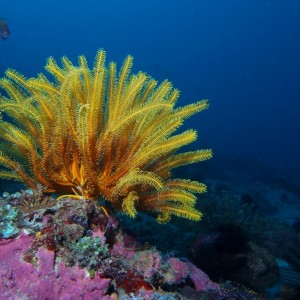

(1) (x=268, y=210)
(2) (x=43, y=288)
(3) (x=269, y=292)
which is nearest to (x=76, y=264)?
(2) (x=43, y=288)

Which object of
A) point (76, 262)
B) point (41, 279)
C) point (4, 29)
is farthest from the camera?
point (4, 29)

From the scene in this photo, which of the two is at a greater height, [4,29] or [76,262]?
[4,29]

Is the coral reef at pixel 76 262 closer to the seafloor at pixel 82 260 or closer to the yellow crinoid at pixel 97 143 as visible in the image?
the seafloor at pixel 82 260

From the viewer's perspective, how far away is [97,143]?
3.42 meters

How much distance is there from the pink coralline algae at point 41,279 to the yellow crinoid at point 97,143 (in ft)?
2.61

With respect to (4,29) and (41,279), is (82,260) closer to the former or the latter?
(41,279)

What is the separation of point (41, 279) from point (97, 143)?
1.48 m

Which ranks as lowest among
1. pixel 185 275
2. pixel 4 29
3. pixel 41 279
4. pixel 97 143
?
pixel 41 279

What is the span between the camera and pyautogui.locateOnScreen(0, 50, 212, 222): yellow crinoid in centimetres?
329

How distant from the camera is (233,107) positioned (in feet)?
615

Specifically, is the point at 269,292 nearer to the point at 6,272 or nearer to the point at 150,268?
the point at 150,268

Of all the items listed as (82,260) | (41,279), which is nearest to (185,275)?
(82,260)

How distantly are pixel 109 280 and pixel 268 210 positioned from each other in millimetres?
14784

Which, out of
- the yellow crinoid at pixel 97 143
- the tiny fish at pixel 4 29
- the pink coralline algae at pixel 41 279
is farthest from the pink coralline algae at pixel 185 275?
the tiny fish at pixel 4 29
